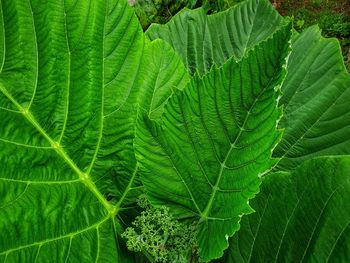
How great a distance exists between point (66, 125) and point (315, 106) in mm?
571

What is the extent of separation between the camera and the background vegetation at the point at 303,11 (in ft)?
7.78

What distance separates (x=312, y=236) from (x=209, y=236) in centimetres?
14

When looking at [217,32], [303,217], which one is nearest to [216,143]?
[303,217]

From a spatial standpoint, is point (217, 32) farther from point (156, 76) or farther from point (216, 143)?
point (216, 143)

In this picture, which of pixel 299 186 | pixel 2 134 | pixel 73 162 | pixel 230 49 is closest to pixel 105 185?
pixel 73 162

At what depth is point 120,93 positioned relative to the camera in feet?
2.51

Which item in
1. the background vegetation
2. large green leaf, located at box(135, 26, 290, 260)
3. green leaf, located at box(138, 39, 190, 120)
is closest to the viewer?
large green leaf, located at box(135, 26, 290, 260)

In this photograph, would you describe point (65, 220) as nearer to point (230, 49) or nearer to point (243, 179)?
point (243, 179)

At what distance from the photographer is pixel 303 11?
3129 mm

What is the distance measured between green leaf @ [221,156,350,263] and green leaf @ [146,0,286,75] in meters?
0.51

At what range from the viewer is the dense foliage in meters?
0.59

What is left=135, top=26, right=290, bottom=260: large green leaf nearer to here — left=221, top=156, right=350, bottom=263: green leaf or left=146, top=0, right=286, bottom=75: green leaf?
left=221, top=156, right=350, bottom=263: green leaf

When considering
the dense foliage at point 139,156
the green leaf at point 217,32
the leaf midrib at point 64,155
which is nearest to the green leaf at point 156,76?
the dense foliage at point 139,156

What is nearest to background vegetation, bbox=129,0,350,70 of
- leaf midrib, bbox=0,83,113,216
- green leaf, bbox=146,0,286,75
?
green leaf, bbox=146,0,286,75
